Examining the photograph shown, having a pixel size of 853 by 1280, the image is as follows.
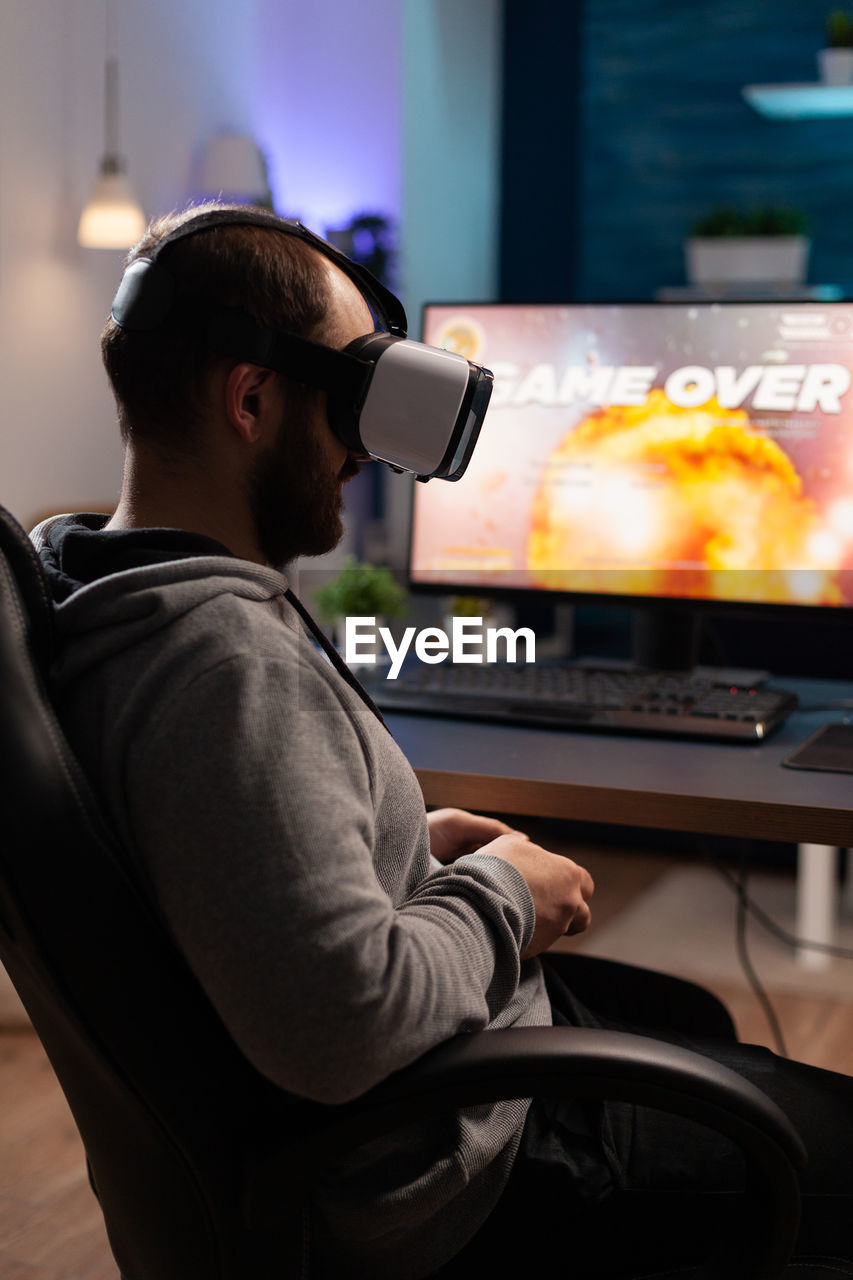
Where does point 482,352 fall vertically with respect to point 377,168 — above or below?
below

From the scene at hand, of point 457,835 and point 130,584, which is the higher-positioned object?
point 130,584

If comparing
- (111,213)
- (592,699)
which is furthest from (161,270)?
(111,213)

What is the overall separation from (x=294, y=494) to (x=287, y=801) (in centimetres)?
28

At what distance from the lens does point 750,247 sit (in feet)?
11.3

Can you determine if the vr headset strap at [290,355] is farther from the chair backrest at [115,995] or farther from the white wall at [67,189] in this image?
the white wall at [67,189]

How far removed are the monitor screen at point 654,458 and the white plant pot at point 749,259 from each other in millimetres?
2062

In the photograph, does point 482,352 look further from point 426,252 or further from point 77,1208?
point 426,252

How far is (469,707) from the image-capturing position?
1410 mm

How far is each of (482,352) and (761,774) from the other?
0.70 m

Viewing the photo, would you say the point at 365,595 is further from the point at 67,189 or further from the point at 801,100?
the point at 801,100

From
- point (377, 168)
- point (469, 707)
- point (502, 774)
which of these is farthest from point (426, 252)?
point (502, 774)

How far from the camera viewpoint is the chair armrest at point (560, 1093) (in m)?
0.71

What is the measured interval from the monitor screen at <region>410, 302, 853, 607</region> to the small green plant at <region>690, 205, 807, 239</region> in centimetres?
208

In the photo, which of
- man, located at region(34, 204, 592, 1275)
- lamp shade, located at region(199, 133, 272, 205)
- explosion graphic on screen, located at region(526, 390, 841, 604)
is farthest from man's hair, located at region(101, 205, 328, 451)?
lamp shade, located at region(199, 133, 272, 205)
